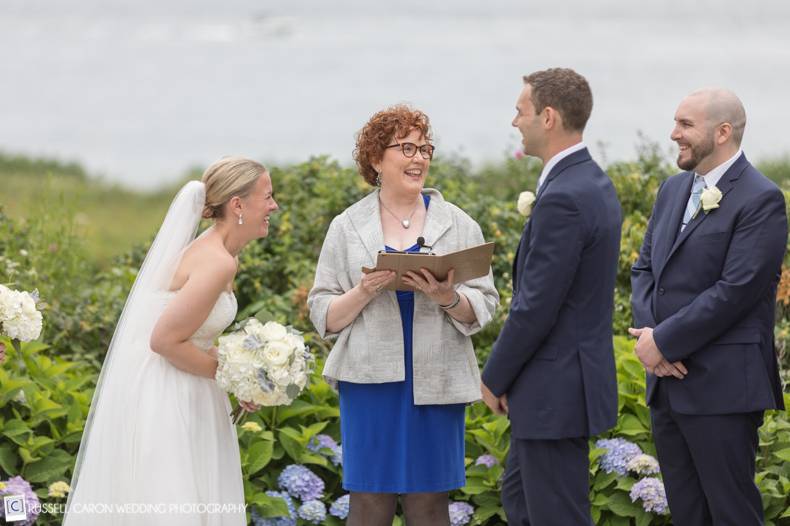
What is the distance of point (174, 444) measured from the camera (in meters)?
4.16

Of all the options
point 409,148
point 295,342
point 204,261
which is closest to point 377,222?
point 409,148

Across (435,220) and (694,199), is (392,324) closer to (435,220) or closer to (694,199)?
(435,220)

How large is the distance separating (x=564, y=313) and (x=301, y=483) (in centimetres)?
176

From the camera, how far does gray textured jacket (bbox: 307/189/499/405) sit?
433cm

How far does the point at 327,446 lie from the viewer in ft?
17.3

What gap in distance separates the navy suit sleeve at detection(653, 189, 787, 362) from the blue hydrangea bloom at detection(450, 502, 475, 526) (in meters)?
1.50

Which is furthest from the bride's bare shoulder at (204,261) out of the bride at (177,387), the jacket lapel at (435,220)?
the jacket lapel at (435,220)

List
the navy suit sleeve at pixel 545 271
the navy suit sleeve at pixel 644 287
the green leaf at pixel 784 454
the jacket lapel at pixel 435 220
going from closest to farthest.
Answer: the navy suit sleeve at pixel 545 271 → the navy suit sleeve at pixel 644 287 → the jacket lapel at pixel 435 220 → the green leaf at pixel 784 454

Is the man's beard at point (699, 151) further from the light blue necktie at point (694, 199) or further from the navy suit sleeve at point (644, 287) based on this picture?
the navy suit sleeve at point (644, 287)

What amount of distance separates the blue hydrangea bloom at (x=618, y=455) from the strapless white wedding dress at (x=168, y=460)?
178 cm

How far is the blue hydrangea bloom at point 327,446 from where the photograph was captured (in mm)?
5246

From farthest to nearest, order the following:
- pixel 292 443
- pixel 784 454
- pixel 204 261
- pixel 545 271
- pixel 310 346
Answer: pixel 310 346
pixel 292 443
pixel 784 454
pixel 204 261
pixel 545 271

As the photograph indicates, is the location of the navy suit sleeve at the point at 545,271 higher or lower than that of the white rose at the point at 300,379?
higher

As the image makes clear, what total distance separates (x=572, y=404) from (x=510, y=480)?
49 cm
